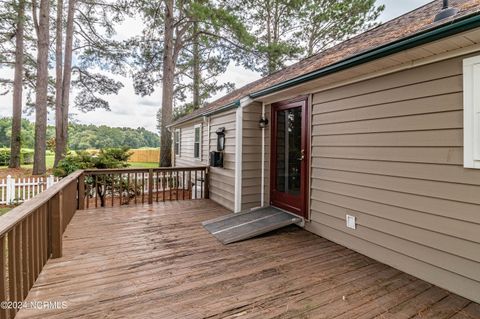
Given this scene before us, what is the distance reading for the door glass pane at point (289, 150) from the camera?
13.4 feet

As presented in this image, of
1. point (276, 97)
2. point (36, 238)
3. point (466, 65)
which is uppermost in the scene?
point (276, 97)

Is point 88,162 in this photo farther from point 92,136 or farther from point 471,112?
point 92,136

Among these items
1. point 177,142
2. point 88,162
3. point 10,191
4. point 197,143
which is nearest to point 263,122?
point 197,143

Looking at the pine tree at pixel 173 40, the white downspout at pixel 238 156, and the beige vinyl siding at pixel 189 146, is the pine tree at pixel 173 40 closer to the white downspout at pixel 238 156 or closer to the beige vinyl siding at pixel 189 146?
the beige vinyl siding at pixel 189 146

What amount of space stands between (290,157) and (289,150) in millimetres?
126

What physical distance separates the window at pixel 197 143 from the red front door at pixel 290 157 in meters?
3.13

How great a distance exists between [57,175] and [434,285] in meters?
8.26

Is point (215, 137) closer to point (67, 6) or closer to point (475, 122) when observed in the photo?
point (475, 122)

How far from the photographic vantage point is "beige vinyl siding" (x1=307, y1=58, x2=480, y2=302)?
2.21 metres

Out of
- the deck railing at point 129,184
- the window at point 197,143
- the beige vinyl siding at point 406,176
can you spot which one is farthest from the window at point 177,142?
the beige vinyl siding at point 406,176

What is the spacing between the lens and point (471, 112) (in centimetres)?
211

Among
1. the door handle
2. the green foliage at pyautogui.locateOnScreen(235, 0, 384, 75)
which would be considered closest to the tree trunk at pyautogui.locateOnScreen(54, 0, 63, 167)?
the green foliage at pyautogui.locateOnScreen(235, 0, 384, 75)

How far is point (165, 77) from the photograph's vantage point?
34.4 ft

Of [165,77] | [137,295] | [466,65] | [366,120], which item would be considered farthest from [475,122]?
[165,77]
